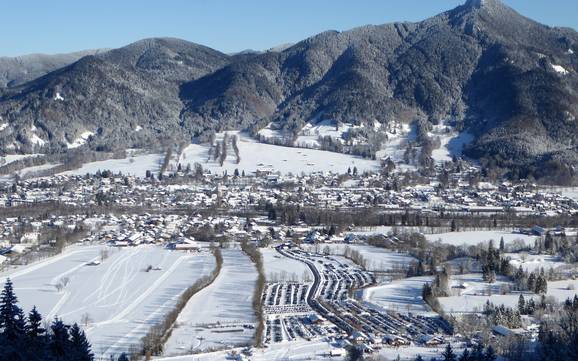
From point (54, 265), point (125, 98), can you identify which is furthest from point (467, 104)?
point (54, 265)

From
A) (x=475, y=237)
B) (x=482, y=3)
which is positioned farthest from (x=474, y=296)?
(x=482, y=3)

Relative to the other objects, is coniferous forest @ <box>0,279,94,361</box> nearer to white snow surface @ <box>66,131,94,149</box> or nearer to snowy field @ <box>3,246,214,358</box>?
snowy field @ <box>3,246,214,358</box>

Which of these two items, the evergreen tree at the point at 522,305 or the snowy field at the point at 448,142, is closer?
the evergreen tree at the point at 522,305

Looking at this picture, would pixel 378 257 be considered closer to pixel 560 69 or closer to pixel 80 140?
pixel 80 140

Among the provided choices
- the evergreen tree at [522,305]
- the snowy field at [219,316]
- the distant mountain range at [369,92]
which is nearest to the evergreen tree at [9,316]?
the snowy field at [219,316]

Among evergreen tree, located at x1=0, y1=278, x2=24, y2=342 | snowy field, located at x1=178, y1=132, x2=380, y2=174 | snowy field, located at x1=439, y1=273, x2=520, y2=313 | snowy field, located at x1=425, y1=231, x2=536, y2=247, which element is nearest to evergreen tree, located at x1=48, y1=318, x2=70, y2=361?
evergreen tree, located at x1=0, y1=278, x2=24, y2=342

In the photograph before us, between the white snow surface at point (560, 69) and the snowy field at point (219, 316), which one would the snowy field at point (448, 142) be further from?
the snowy field at point (219, 316)
